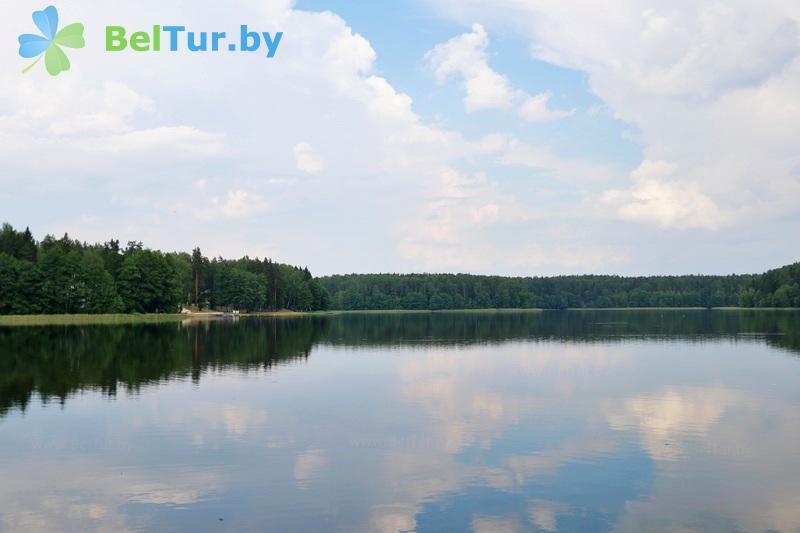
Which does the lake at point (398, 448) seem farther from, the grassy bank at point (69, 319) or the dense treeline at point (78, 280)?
the dense treeline at point (78, 280)

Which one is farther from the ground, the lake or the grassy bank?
the grassy bank

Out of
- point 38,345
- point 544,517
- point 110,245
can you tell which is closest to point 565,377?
point 544,517

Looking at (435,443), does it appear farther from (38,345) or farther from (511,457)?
(38,345)

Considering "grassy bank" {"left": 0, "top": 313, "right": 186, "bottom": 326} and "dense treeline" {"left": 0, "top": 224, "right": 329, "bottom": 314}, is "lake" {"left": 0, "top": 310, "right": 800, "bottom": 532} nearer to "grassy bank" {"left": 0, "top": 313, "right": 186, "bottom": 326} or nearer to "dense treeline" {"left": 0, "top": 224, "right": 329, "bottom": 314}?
"grassy bank" {"left": 0, "top": 313, "right": 186, "bottom": 326}

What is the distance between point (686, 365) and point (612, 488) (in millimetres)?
46155

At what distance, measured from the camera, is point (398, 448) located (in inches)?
1221

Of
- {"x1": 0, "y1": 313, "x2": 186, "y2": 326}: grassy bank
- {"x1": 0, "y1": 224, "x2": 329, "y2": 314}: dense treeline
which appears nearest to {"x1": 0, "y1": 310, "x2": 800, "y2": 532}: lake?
{"x1": 0, "y1": 313, "x2": 186, "y2": 326}: grassy bank

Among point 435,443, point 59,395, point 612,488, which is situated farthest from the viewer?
point 59,395

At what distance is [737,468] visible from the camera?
90.9 ft

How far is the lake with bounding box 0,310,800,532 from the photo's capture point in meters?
22.0

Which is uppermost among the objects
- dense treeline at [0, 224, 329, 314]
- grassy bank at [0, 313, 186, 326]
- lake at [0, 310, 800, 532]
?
dense treeline at [0, 224, 329, 314]

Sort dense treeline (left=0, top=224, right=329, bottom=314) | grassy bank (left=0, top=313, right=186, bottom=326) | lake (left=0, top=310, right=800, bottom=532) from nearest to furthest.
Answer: lake (left=0, top=310, right=800, bottom=532) < grassy bank (left=0, top=313, right=186, bottom=326) < dense treeline (left=0, top=224, right=329, bottom=314)

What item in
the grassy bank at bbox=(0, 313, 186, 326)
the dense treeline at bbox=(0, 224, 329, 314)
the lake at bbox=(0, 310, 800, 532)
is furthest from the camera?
the dense treeline at bbox=(0, 224, 329, 314)

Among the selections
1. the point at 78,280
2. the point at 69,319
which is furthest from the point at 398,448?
the point at 78,280
